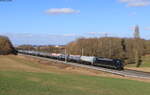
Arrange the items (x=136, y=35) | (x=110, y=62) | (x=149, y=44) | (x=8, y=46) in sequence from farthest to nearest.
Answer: (x=8, y=46) → (x=136, y=35) → (x=149, y=44) → (x=110, y=62)

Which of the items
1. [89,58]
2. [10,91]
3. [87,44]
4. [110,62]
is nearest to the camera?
[10,91]

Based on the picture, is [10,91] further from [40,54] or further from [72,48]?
[40,54]

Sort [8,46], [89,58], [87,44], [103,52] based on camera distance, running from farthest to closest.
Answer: [8,46]
[87,44]
[103,52]
[89,58]

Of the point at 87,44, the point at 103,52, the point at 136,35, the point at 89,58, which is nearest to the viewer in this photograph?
the point at 89,58

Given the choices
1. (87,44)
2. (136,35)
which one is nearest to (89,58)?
(87,44)

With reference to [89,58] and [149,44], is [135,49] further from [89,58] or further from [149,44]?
[89,58]

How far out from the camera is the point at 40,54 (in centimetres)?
14900

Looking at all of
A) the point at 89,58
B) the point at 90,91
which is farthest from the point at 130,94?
the point at 89,58

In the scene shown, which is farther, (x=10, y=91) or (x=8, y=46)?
(x=8, y=46)

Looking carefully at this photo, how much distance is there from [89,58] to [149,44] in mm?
55662

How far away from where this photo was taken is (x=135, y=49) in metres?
118

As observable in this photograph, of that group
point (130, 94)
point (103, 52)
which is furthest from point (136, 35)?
point (130, 94)

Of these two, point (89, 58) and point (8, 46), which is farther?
point (8, 46)

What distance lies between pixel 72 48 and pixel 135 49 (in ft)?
93.0
